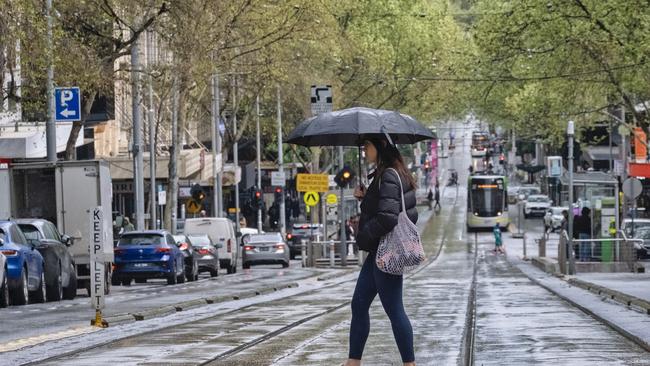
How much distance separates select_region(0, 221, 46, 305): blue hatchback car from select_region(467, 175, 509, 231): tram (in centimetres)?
6055

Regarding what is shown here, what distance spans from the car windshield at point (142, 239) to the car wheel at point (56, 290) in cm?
945

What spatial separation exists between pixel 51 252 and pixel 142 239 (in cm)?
1028

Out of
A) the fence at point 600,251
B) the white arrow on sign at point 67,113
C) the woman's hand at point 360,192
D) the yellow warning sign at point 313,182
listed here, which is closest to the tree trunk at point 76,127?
the white arrow on sign at point 67,113

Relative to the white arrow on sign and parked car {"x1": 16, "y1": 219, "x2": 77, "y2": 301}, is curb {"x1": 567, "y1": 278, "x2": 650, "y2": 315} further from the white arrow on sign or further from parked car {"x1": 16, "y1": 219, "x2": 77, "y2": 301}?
the white arrow on sign

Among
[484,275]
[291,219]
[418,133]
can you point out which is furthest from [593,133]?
[418,133]

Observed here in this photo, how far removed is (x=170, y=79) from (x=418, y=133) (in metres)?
34.6

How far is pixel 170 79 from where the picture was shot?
48.5 metres

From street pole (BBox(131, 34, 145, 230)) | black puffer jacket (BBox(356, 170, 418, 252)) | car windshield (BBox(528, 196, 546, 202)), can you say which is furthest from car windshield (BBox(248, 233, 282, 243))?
car windshield (BBox(528, 196, 546, 202))

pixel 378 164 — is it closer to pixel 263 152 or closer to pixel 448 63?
pixel 448 63

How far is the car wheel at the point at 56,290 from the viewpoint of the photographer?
30766mm

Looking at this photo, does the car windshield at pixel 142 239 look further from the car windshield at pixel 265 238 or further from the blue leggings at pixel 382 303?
the blue leggings at pixel 382 303

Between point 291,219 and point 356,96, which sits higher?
point 356,96

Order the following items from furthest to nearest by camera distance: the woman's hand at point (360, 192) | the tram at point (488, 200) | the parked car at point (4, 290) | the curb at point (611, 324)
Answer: the tram at point (488, 200)
the parked car at point (4, 290)
the curb at point (611, 324)
the woman's hand at point (360, 192)

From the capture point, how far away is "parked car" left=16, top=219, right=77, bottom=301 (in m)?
30.5
